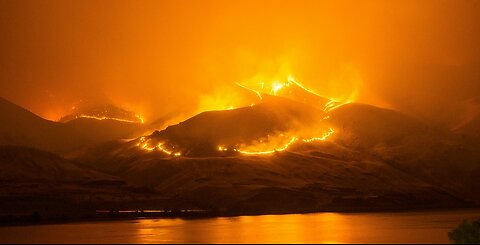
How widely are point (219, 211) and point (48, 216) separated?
5544 centimetres

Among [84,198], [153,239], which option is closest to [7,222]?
[84,198]

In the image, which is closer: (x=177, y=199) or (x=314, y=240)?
(x=314, y=240)

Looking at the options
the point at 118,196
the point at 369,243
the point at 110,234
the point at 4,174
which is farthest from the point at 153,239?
the point at 4,174

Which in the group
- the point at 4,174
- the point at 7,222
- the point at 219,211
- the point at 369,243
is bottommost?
the point at 369,243

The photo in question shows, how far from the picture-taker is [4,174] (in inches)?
7416

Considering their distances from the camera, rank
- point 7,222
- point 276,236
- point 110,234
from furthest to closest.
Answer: point 7,222, point 110,234, point 276,236

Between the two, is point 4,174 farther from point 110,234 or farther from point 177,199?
point 110,234

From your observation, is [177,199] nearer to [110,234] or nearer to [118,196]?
[118,196]

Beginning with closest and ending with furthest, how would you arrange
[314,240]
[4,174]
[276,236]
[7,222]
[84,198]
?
[314,240] → [276,236] → [7,222] → [84,198] → [4,174]

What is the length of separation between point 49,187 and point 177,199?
128ft

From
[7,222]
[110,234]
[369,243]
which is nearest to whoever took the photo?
[369,243]

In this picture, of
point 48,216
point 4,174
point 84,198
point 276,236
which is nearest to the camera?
point 276,236

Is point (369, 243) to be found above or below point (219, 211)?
below

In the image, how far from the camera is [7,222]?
14112cm
